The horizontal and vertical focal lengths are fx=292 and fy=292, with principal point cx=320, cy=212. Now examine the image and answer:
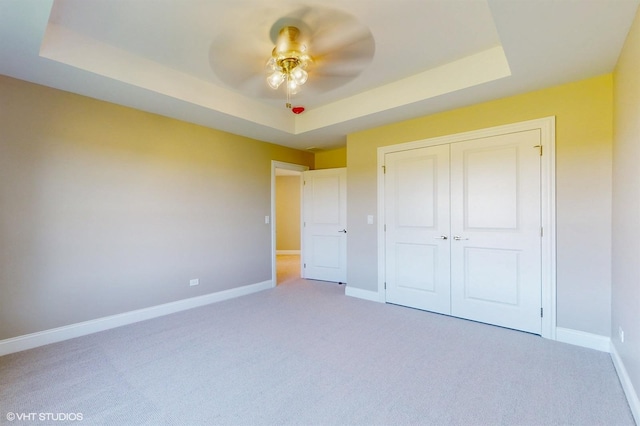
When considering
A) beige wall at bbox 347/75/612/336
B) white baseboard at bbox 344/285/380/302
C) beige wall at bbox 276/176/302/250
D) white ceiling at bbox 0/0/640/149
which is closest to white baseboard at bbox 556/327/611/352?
beige wall at bbox 347/75/612/336

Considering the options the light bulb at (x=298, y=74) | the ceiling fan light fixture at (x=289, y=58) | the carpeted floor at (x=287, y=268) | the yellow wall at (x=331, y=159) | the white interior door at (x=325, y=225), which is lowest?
the carpeted floor at (x=287, y=268)

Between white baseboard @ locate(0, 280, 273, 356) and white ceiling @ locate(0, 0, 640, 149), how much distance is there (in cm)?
228

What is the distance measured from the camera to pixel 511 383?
204 cm

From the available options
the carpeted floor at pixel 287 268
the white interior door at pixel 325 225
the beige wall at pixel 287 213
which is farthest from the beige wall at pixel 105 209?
the beige wall at pixel 287 213

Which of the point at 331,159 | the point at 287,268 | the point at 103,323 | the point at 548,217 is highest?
the point at 331,159

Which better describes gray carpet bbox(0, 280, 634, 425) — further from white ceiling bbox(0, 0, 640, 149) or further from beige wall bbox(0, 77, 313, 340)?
white ceiling bbox(0, 0, 640, 149)

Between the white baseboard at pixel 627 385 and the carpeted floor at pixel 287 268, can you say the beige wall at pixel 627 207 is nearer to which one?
the white baseboard at pixel 627 385

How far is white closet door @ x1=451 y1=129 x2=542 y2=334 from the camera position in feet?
9.32

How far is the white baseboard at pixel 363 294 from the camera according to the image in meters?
4.02

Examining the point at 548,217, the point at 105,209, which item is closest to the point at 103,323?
the point at 105,209

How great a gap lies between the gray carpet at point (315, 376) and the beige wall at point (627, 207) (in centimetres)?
39

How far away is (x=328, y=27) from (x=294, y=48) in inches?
12.4

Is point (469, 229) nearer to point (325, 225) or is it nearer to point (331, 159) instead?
point (325, 225)

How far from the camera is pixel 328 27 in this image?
87.1 inches
